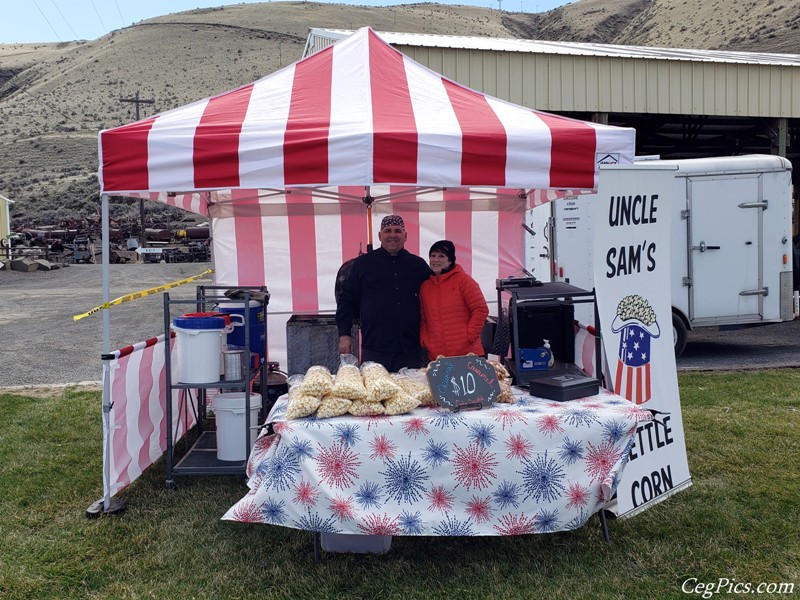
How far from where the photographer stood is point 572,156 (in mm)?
4125

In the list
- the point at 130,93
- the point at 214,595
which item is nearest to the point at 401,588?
the point at 214,595

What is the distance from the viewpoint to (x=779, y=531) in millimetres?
4062

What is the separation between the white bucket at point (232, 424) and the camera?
4.94 metres

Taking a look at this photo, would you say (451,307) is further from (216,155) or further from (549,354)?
(216,155)

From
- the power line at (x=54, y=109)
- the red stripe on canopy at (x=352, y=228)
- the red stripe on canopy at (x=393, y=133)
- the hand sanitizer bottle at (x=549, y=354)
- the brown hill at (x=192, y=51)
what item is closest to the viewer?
the red stripe on canopy at (x=393, y=133)

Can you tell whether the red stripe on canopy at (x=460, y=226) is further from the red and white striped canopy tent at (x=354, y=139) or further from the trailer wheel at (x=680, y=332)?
the trailer wheel at (x=680, y=332)

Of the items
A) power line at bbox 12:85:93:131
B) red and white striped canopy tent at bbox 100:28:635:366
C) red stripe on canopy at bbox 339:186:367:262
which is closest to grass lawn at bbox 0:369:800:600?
red and white striped canopy tent at bbox 100:28:635:366

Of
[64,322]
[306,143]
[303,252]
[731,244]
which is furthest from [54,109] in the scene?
[306,143]

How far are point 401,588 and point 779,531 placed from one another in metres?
2.14

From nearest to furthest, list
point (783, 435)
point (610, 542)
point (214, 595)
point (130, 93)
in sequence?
point (214, 595) < point (610, 542) < point (783, 435) < point (130, 93)

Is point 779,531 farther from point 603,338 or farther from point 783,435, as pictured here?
point 783,435

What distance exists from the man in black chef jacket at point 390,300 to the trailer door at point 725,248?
17.5ft

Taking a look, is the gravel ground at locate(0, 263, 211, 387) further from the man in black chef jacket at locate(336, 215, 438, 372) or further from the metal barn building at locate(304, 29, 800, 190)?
the metal barn building at locate(304, 29, 800, 190)

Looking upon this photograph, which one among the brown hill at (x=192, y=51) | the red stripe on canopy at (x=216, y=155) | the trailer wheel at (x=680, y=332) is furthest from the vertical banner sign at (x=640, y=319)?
the brown hill at (x=192, y=51)
